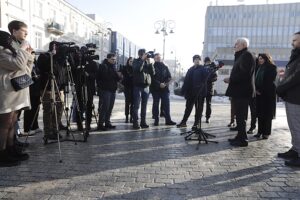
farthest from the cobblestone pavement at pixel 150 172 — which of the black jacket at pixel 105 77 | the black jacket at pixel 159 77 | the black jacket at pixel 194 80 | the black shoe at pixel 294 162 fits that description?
the black jacket at pixel 159 77

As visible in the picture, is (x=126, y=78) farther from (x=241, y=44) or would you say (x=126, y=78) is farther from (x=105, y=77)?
(x=241, y=44)

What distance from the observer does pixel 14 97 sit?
15.6 feet

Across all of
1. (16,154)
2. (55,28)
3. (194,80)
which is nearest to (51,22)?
(55,28)

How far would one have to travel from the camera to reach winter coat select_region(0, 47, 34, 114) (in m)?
4.54

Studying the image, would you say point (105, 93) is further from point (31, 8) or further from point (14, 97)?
point (31, 8)

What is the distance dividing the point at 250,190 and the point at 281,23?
83.5 m

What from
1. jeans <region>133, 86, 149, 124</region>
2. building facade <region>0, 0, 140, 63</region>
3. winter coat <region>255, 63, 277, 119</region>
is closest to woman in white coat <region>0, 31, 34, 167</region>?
jeans <region>133, 86, 149, 124</region>

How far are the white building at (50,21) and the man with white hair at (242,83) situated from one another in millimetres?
24766

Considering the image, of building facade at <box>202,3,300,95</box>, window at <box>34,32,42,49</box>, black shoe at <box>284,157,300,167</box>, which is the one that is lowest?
black shoe at <box>284,157,300,167</box>

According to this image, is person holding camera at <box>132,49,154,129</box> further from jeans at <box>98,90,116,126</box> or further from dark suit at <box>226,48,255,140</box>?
dark suit at <box>226,48,255,140</box>

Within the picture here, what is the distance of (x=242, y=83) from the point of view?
6617 mm

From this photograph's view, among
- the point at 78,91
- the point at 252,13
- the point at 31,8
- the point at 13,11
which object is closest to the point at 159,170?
the point at 78,91

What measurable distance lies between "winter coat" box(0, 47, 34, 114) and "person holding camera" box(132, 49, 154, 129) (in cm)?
385

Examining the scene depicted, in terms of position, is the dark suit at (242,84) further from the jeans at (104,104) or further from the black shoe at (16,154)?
the black shoe at (16,154)
